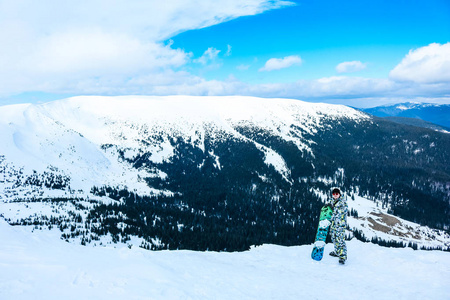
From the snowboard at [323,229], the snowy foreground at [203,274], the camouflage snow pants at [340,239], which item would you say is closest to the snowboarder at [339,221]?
the camouflage snow pants at [340,239]

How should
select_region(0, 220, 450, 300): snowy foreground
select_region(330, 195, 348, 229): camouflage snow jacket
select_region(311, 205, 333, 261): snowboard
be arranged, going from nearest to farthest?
select_region(0, 220, 450, 300): snowy foreground
select_region(330, 195, 348, 229): camouflage snow jacket
select_region(311, 205, 333, 261): snowboard

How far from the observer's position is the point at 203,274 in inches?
586

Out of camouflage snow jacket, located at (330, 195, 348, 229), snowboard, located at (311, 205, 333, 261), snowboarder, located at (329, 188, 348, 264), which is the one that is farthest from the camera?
snowboard, located at (311, 205, 333, 261)

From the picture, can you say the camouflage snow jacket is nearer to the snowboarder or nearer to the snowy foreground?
the snowboarder

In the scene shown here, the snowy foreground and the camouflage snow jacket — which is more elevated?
the camouflage snow jacket

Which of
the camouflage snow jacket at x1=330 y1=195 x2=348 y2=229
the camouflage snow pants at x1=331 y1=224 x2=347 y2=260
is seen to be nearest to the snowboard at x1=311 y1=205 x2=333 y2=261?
the camouflage snow jacket at x1=330 y1=195 x2=348 y2=229

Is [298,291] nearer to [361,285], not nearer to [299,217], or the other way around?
[361,285]

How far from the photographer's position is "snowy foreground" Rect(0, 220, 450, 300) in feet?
34.8

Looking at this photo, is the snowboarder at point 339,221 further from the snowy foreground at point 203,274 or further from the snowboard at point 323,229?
the snowy foreground at point 203,274

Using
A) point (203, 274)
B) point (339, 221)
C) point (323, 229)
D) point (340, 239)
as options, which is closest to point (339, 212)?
point (339, 221)

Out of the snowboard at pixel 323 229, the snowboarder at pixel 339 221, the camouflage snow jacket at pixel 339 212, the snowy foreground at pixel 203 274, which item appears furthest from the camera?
the snowboard at pixel 323 229

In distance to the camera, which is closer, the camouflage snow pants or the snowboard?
the camouflage snow pants

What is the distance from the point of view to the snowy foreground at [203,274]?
34.8 ft

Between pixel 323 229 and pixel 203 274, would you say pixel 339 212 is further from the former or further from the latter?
pixel 203 274
